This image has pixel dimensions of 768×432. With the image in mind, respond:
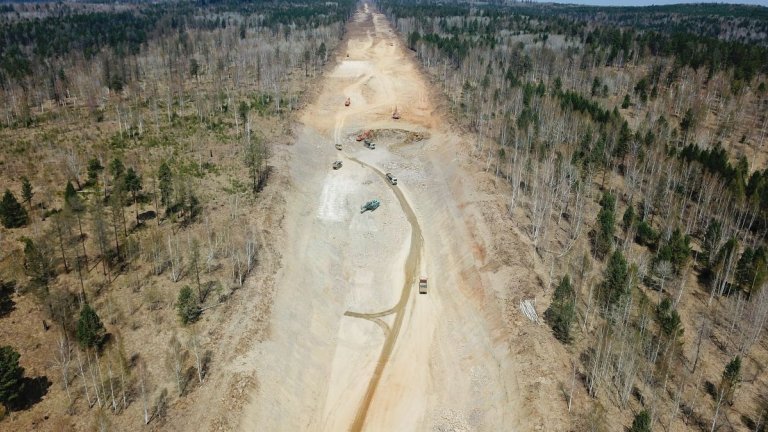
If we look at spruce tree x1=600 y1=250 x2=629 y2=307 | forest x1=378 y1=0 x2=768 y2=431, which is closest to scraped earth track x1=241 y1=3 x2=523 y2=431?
forest x1=378 y1=0 x2=768 y2=431

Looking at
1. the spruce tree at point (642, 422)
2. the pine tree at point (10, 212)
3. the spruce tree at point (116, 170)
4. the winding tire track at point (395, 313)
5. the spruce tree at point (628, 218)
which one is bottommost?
the winding tire track at point (395, 313)

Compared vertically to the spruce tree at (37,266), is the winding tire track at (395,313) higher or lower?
lower

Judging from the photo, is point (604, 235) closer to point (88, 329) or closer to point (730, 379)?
point (730, 379)

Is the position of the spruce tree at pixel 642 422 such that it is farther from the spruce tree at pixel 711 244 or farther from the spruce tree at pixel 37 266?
the spruce tree at pixel 37 266

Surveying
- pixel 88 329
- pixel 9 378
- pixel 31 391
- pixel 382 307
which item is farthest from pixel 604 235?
pixel 9 378

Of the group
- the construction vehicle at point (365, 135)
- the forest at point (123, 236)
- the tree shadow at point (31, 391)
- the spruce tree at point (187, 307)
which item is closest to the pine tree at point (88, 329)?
the forest at point (123, 236)

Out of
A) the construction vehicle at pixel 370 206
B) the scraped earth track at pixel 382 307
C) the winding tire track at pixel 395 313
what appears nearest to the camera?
the scraped earth track at pixel 382 307

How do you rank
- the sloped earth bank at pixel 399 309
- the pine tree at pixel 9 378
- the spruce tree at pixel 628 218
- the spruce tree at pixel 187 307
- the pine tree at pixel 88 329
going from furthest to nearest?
the spruce tree at pixel 628 218 → the spruce tree at pixel 187 307 → the sloped earth bank at pixel 399 309 → the pine tree at pixel 88 329 → the pine tree at pixel 9 378
